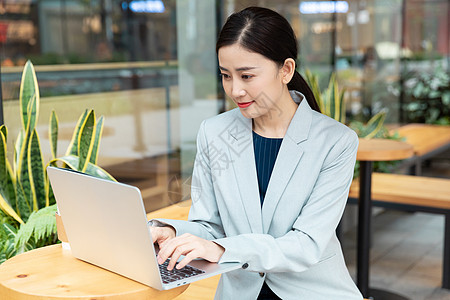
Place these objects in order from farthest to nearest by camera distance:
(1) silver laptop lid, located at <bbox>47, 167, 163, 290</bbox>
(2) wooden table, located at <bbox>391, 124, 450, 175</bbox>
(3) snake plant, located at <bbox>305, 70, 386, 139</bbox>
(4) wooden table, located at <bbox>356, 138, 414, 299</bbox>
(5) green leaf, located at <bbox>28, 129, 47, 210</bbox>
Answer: (2) wooden table, located at <bbox>391, 124, 450, 175</bbox>
(3) snake plant, located at <bbox>305, 70, 386, 139</bbox>
(4) wooden table, located at <bbox>356, 138, 414, 299</bbox>
(5) green leaf, located at <bbox>28, 129, 47, 210</bbox>
(1) silver laptop lid, located at <bbox>47, 167, 163, 290</bbox>

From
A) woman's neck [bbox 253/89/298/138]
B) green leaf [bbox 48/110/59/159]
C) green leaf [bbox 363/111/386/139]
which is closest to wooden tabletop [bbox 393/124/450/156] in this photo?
green leaf [bbox 363/111/386/139]

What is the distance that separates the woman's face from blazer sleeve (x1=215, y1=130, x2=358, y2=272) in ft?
0.76

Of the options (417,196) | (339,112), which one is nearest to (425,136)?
(339,112)

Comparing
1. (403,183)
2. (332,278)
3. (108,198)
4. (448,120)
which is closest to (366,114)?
(448,120)

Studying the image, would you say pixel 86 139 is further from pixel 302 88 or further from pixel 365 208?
pixel 365 208

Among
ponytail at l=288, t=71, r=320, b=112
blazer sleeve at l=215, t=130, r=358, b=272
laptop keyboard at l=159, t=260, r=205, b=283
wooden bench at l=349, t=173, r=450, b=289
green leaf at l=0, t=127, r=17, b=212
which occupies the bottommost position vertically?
wooden bench at l=349, t=173, r=450, b=289

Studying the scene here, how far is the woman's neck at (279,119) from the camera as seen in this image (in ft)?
5.68

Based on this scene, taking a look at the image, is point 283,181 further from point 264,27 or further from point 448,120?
point 448,120

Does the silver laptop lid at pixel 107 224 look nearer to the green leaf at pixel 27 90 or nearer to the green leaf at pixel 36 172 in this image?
the green leaf at pixel 36 172

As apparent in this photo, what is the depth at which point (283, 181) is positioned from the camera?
1.63 metres

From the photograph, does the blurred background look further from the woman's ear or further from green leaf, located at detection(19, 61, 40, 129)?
the woman's ear

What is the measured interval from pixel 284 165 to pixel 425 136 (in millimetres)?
5534

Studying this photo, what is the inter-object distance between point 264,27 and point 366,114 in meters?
5.88

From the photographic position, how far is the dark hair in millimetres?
1595
